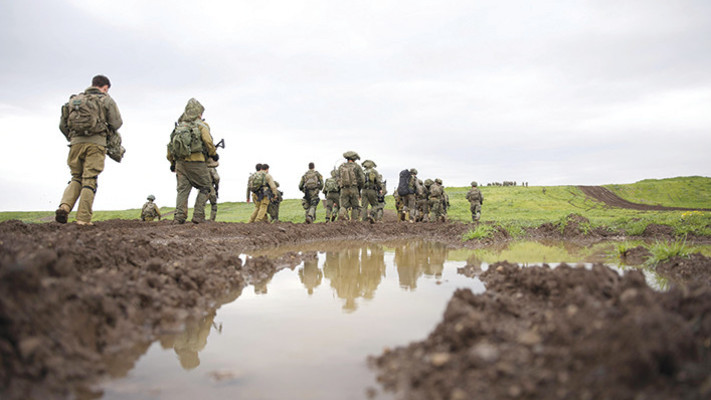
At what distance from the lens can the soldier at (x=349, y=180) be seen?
15.4 m

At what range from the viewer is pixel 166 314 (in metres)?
3.31

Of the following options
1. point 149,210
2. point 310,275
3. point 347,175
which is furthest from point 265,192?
point 310,275

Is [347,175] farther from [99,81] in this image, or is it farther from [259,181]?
[99,81]

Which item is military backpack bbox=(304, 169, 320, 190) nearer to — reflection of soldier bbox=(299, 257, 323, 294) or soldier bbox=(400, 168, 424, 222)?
soldier bbox=(400, 168, 424, 222)

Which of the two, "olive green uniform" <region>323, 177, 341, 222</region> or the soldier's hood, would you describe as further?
"olive green uniform" <region>323, 177, 341, 222</region>

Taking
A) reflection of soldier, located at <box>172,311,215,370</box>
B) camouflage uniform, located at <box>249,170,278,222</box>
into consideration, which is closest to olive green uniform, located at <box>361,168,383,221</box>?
camouflage uniform, located at <box>249,170,278,222</box>

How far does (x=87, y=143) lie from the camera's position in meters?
8.10

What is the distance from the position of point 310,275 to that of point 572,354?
12.6 ft

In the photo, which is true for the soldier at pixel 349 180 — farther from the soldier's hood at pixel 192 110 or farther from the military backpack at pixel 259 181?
the soldier's hood at pixel 192 110

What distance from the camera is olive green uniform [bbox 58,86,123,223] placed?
319 inches

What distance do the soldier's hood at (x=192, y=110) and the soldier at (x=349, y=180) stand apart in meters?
5.81

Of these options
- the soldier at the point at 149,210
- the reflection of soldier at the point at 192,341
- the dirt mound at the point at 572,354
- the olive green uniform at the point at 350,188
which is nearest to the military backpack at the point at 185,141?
the olive green uniform at the point at 350,188

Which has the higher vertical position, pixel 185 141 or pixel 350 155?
pixel 350 155

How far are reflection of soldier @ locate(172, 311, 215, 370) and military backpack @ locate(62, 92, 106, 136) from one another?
6.07m
